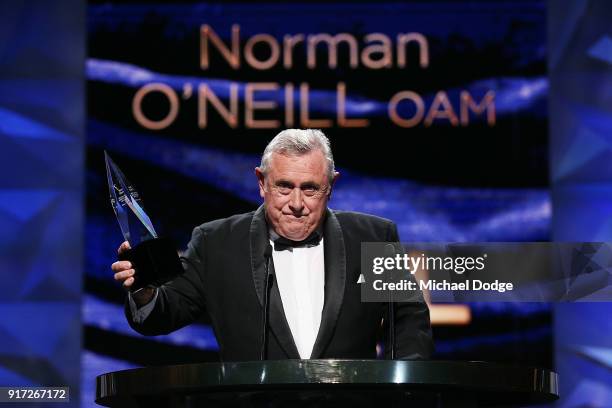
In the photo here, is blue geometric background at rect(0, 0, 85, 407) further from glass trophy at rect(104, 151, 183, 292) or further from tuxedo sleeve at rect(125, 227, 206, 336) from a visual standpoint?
glass trophy at rect(104, 151, 183, 292)

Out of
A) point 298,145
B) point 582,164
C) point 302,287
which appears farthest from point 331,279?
point 582,164

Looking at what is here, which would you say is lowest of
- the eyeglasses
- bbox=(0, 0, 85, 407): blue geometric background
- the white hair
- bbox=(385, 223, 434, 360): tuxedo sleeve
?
bbox=(385, 223, 434, 360): tuxedo sleeve

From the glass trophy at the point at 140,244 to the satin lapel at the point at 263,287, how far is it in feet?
0.88

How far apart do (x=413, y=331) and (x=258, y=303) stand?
1.29 feet

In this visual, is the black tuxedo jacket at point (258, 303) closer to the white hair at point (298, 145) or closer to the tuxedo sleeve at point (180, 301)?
the tuxedo sleeve at point (180, 301)

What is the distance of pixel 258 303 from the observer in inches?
99.7

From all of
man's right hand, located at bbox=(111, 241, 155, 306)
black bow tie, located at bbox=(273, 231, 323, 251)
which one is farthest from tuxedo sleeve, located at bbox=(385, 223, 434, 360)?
man's right hand, located at bbox=(111, 241, 155, 306)

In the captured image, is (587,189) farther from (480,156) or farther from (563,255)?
(563,255)

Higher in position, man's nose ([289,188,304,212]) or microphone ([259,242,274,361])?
man's nose ([289,188,304,212])

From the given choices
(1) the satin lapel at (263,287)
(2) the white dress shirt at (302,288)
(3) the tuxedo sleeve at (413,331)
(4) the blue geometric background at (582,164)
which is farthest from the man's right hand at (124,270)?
(4) the blue geometric background at (582,164)

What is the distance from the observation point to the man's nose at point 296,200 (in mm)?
2590

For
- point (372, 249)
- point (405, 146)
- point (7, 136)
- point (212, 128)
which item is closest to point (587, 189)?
point (405, 146)

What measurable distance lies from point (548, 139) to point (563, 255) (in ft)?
10.6

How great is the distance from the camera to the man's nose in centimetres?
259
